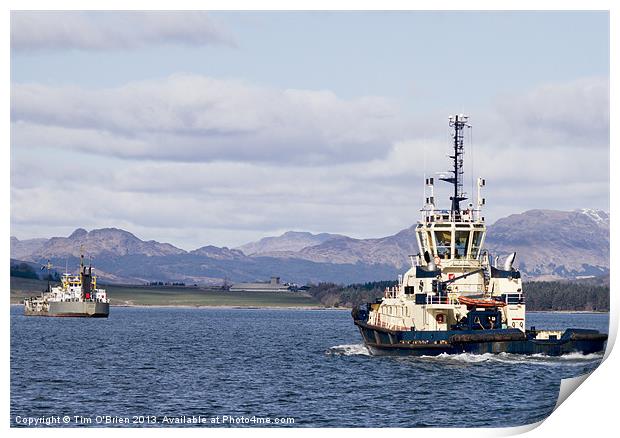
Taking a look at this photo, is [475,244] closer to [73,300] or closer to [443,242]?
[443,242]

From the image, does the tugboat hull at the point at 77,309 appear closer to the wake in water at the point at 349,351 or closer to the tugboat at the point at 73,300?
the tugboat at the point at 73,300

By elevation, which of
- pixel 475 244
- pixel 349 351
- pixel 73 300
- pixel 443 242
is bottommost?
pixel 73 300

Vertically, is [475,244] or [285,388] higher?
[475,244]

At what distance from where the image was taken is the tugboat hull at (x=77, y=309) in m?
163

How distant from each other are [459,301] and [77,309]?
109051mm

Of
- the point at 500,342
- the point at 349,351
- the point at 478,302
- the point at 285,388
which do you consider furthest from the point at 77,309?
the point at 285,388

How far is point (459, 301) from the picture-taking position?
62.8m

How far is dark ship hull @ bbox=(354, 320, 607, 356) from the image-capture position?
2346 inches

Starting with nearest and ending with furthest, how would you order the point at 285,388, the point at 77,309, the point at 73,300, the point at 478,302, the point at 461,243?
the point at 285,388 < the point at 478,302 < the point at 461,243 < the point at 77,309 < the point at 73,300

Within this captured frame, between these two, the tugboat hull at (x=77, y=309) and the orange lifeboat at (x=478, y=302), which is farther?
the tugboat hull at (x=77, y=309)

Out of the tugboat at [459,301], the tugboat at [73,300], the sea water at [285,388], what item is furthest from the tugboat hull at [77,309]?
the tugboat at [459,301]

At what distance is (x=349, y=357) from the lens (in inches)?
2852

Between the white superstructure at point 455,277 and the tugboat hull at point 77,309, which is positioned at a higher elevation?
the white superstructure at point 455,277
